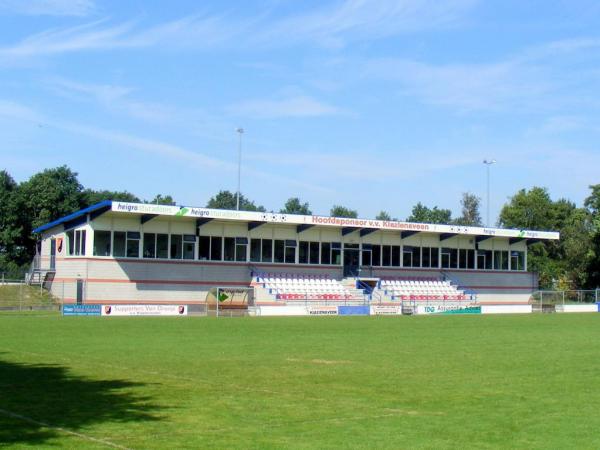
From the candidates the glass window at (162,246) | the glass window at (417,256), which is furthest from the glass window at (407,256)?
the glass window at (162,246)

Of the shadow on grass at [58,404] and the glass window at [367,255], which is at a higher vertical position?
the glass window at [367,255]

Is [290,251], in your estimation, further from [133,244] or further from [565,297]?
[565,297]

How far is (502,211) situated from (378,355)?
98.8m

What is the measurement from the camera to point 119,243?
61.3m

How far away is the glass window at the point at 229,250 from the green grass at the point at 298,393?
35246 millimetres

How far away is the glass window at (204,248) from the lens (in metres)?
65.2

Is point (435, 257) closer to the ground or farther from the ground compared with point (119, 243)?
farther from the ground

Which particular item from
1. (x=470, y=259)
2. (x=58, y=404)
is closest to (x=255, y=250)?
(x=470, y=259)

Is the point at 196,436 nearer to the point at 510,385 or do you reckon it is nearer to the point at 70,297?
the point at 510,385

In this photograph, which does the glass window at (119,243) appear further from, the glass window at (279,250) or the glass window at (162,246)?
the glass window at (279,250)

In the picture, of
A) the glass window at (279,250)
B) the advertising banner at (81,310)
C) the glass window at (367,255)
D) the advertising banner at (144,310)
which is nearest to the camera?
the advertising banner at (81,310)

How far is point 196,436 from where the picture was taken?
1202 centimetres

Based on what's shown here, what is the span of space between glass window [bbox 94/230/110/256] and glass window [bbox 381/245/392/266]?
27.2m

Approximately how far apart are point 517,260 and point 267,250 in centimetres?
3050
